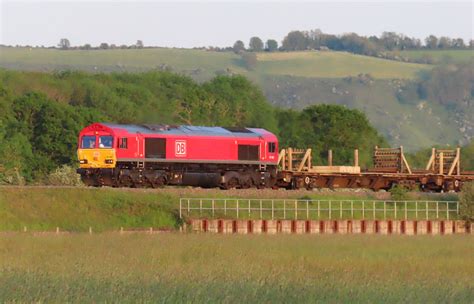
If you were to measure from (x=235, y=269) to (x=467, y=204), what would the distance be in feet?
110

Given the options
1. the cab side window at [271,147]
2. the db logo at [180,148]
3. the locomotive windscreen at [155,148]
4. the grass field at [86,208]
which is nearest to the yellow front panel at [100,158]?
the locomotive windscreen at [155,148]

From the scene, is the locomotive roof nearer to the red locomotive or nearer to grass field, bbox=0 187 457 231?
the red locomotive

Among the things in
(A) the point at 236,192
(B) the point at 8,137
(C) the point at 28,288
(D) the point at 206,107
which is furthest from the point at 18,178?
(C) the point at 28,288

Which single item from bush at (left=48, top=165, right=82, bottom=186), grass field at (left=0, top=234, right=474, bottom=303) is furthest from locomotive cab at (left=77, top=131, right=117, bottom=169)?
grass field at (left=0, top=234, right=474, bottom=303)

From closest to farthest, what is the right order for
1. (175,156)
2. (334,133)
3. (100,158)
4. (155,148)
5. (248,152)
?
1. (100,158)
2. (155,148)
3. (175,156)
4. (248,152)
5. (334,133)

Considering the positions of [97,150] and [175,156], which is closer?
[97,150]

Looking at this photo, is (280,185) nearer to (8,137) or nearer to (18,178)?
(18,178)

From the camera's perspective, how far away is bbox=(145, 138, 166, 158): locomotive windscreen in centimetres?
8100

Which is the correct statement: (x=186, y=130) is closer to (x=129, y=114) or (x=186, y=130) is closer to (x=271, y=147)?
(x=271, y=147)

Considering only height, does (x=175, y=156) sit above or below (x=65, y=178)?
above

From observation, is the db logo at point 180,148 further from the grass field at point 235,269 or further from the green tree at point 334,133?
the green tree at point 334,133

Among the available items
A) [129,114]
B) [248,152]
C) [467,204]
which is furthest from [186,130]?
[129,114]

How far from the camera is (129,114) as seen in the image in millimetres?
125125

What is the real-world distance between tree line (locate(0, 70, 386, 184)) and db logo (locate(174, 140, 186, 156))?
1643 cm
